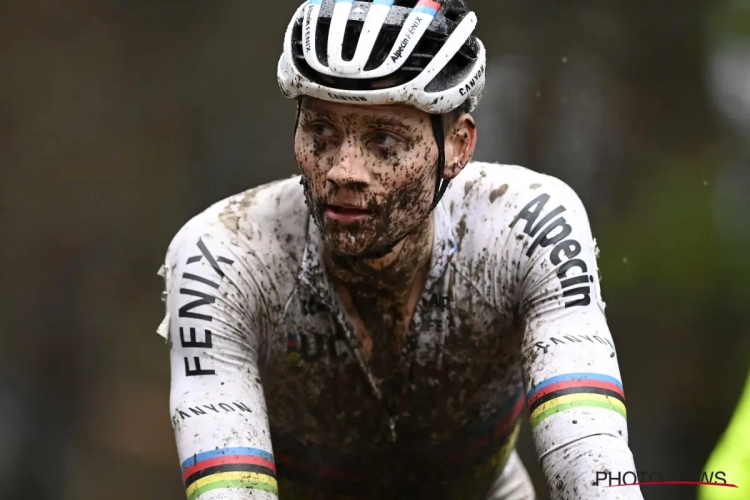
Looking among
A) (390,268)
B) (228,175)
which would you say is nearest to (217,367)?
(390,268)

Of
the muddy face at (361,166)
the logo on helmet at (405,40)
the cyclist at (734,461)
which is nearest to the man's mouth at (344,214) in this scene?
the muddy face at (361,166)

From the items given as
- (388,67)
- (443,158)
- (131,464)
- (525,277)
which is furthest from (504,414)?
(131,464)

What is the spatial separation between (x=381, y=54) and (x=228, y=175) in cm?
438

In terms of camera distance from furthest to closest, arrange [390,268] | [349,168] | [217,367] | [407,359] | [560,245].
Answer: [407,359] < [390,268] < [560,245] < [217,367] < [349,168]

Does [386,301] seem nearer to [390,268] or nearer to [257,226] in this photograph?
[390,268]

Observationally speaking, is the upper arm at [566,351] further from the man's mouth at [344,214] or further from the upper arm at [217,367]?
the upper arm at [217,367]

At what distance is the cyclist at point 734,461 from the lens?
259 cm

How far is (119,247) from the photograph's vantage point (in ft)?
22.2

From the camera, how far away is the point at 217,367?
2.66 meters

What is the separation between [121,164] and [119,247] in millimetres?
464

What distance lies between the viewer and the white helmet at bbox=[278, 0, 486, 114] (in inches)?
101

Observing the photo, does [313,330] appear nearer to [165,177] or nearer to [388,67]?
[388,67]

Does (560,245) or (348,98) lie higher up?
(348,98)

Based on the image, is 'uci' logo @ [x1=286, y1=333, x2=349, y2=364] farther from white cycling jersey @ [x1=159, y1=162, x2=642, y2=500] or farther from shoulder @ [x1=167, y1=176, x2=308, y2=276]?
shoulder @ [x1=167, y1=176, x2=308, y2=276]
